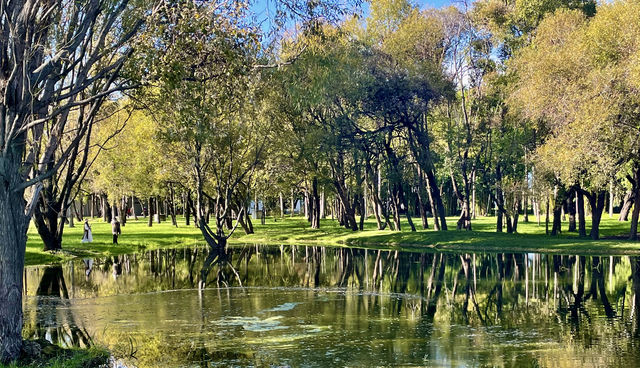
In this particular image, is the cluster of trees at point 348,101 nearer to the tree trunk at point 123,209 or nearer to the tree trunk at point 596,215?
the tree trunk at point 596,215

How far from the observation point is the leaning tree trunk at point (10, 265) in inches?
457

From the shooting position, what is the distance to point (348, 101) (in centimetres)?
4484

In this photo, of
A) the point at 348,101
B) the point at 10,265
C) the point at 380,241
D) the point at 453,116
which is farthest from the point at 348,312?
the point at 453,116

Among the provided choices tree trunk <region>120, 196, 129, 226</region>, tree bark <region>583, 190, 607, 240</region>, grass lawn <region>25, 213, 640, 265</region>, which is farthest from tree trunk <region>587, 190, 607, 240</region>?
tree trunk <region>120, 196, 129, 226</region>

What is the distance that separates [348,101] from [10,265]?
34475mm

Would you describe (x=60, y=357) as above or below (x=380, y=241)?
above

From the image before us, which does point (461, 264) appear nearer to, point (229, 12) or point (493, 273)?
point (493, 273)

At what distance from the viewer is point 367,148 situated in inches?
1908

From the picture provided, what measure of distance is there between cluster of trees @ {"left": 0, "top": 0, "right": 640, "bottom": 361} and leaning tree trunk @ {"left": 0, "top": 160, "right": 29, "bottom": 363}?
0.17m

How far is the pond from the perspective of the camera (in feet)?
44.4

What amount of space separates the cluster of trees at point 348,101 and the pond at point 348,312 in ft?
13.9

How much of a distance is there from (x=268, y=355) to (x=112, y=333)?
178 inches

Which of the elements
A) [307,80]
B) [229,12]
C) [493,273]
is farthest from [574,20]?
[229,12]

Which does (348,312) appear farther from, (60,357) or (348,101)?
(348,101)
